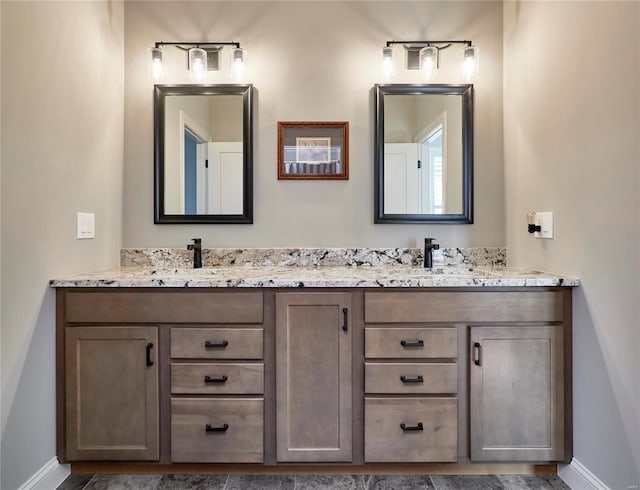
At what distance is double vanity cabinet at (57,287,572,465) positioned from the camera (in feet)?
4.98

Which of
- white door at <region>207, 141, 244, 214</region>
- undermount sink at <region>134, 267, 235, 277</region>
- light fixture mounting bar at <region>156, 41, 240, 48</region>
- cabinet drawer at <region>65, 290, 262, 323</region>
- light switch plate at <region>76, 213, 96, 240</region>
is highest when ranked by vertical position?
light fixture mounting bar at <region>156, 41, 240, 48</region>

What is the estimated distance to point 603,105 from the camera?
1.38m

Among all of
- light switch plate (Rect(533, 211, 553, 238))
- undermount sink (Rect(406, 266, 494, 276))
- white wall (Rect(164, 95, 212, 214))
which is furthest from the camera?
white wall (Rect(164, 95, 212, 214))

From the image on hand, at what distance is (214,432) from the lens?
4.99 feet

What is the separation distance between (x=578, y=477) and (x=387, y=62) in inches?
85.9

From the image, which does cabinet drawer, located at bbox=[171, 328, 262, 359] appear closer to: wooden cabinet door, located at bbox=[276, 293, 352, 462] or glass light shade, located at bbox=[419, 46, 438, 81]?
wooden cabinet door, located at bbox=[276, 293, 352, 462]

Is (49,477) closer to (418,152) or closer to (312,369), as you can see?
(312,369)

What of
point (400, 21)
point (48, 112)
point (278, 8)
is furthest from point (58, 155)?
point (400, 21)

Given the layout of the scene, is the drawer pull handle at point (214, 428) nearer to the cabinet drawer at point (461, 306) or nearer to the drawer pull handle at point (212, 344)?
the drawer pull handle at point (212, 344)

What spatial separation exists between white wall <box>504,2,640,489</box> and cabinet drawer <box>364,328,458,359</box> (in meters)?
0.54

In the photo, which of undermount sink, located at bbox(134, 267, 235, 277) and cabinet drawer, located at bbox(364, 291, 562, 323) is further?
undermount sink, located at bbox(134, 267, 235, 277)

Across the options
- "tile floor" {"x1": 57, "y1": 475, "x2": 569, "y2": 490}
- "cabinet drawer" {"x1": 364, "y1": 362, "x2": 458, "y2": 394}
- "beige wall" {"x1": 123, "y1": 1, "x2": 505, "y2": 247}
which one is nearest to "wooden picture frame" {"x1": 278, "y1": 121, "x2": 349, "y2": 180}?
"beige wall" {"x1": 123, "y1": 1, "x2": 505, "y2": 247}

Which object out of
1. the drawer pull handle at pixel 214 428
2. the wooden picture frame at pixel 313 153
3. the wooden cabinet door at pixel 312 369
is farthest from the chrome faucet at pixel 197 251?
the drawer pull handle at pixel 214 428

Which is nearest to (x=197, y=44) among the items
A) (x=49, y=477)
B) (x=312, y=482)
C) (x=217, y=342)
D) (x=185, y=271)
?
(x=185, y=271)
